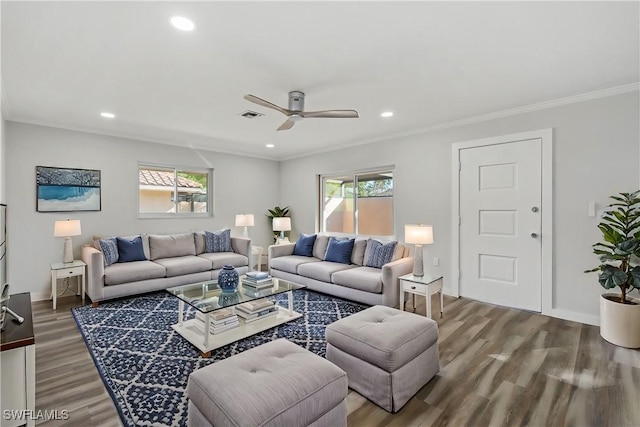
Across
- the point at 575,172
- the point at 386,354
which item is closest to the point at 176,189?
the point at 386,354

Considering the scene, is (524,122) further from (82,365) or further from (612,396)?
(82,365)

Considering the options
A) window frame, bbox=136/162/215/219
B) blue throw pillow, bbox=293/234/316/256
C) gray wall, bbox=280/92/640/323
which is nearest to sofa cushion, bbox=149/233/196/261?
window frame, bbox=136/162/215/219

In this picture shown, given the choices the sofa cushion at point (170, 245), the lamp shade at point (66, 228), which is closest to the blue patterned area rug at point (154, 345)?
the sofa cushion at point (170, 245)

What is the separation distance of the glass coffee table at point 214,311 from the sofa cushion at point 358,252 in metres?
1.38

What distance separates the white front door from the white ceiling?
0.62 metres

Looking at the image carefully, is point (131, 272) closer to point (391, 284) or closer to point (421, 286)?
point (391, 284)

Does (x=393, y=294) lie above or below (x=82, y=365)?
above

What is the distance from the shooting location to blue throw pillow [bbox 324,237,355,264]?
454cm

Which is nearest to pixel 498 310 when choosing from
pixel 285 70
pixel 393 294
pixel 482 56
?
pixel 393 294

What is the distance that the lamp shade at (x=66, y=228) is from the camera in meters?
3.89

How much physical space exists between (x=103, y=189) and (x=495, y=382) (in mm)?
5386

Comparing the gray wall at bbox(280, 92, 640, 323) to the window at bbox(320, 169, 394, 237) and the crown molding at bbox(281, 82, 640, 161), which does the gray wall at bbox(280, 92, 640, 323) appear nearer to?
the crown molding at bbox(281, 82, 640, 161)

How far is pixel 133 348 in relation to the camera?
2.66 metres

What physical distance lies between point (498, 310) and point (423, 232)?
132cm
